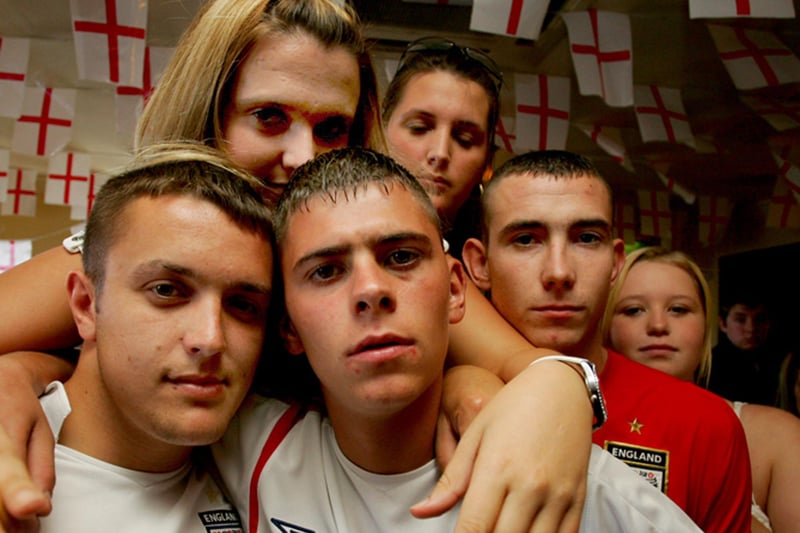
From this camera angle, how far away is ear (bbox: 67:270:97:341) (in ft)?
4.21

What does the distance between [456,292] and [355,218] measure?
30 centimetres

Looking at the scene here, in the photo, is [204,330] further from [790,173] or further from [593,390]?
[790,173]

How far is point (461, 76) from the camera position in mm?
2121

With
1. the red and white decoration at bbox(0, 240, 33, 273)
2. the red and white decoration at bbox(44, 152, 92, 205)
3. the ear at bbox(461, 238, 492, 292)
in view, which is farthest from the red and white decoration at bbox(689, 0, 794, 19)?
the red and white decoration at bbox(0, 240, 33, 273)

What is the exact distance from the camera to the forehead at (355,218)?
125 centimetres

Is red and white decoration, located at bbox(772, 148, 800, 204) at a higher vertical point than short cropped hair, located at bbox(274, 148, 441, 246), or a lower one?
lower

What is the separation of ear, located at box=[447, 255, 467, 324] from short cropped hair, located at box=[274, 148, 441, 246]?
0.11 meters

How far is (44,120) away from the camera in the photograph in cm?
486

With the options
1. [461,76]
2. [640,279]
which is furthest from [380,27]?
[640,279]

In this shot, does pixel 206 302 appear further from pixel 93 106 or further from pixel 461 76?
pixel 93 106

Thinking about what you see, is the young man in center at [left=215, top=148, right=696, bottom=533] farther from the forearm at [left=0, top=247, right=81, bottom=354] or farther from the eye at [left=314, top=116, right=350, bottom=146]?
the forearm at [left=0, top=247, right=81, bottom=354]

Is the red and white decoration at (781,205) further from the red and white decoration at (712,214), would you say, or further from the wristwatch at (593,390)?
the wristwatch at (593,390)

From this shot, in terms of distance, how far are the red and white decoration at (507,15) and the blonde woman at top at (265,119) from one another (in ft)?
4.00

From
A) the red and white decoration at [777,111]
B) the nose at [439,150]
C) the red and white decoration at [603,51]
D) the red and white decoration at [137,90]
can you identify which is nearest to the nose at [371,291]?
the nose at [439,150]
